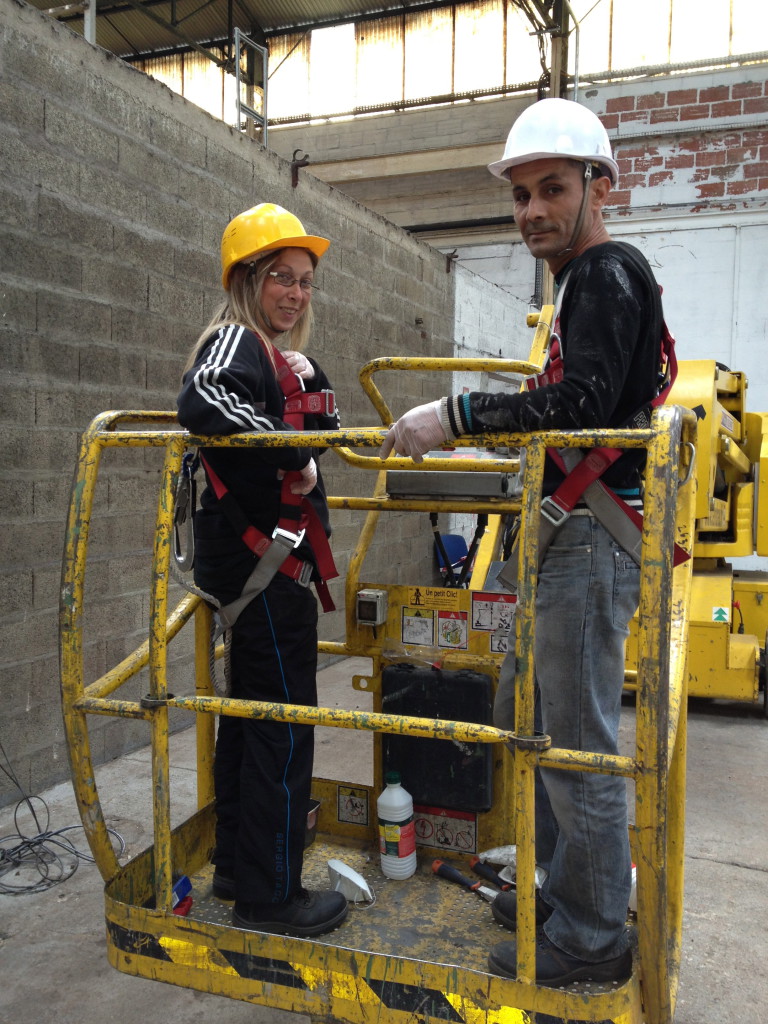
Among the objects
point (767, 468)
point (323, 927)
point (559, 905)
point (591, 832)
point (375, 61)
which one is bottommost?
point (323, 927)

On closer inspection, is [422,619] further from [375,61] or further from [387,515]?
[375,61]

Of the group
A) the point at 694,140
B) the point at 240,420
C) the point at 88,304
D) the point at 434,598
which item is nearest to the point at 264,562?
the point at 240,420

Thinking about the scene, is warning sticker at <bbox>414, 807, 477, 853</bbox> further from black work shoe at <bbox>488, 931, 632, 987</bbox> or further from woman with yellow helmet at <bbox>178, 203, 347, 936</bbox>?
black work shoe at <bbox>488, 931, 632, 987</bbox>

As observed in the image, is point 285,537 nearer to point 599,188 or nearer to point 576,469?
point 576,469

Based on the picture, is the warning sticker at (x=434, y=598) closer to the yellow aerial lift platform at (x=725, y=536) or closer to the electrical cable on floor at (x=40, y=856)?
the electrical cable on floor at (x=40, y=856)

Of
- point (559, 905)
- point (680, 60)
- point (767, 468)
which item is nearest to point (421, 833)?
point (559, 905)

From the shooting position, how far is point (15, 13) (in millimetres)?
3107

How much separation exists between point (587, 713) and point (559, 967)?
0.52 m

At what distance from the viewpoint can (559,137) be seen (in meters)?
1.69

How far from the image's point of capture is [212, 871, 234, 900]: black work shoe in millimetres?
2090

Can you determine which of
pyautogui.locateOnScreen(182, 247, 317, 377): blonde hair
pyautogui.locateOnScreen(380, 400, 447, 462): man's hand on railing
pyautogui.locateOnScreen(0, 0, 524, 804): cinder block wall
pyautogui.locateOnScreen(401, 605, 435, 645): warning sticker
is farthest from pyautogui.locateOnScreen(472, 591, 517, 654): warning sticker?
pyautogui.locateOnScreen(0, 0, 524, 804): cinder block wall

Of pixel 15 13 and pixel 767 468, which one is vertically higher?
pixel 15 13

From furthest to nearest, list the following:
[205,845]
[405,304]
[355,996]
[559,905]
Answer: [405,304] → [205,845] → [559,905] → [355,996]

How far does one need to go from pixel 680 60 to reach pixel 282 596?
9482 millimetres
